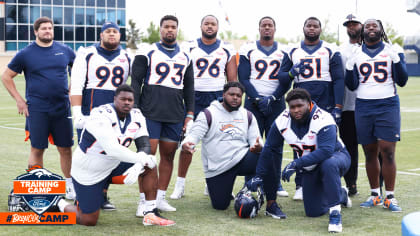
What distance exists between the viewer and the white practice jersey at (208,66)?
675 centimetres

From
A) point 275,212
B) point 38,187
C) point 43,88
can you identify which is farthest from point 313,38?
point 38,187

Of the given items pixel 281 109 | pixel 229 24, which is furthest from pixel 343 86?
pixel 229 24

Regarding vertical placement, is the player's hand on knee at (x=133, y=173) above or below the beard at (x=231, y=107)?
below

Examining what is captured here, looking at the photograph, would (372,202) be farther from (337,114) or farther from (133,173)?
(133,173)

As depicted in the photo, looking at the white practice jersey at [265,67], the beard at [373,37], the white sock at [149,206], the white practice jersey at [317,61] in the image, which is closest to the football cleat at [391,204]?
the white practice jersey at [317,61]

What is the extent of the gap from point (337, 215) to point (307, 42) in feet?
7.13

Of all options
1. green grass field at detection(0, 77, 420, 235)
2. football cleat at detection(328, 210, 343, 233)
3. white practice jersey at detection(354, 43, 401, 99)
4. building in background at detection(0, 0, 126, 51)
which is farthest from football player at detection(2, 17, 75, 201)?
building in background at detection(0, 0, 126, 51)

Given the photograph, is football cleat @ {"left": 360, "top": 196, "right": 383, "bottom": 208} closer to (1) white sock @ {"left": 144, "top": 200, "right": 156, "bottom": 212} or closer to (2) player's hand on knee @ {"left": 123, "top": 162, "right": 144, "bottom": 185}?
(1) white sock @ {"left": 144, "top": 200, "right": 156, "bottom": 212}

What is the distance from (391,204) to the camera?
5.91 meters

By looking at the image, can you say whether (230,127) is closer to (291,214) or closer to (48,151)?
(291,214)

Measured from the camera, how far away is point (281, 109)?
6844mm

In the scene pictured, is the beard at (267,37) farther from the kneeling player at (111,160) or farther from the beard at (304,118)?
the kneeling player at (111,160)

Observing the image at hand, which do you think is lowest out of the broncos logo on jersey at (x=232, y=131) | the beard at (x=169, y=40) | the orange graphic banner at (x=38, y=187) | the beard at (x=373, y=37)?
the orange graphic banner at (x=38, y=187)

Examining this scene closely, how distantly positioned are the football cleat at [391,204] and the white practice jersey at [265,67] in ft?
5.84
